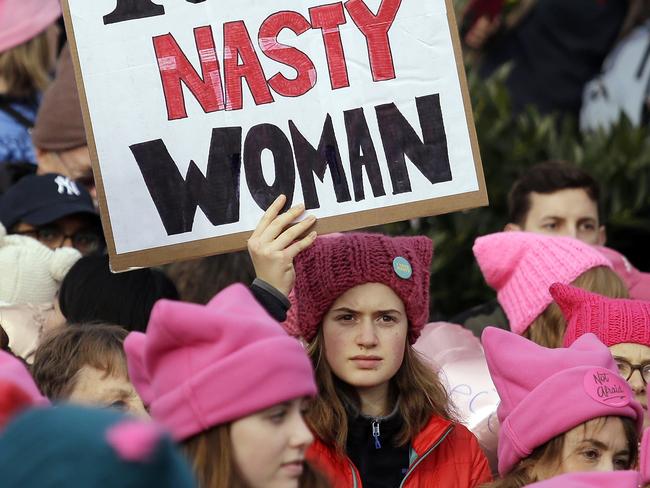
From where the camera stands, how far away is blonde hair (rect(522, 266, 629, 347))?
512 cm

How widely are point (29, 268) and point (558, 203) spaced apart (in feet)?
7.73

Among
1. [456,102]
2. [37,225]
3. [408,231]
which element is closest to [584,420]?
[456,102]

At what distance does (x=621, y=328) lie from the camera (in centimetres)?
470

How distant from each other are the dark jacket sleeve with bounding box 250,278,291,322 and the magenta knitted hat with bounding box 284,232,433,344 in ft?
1.34

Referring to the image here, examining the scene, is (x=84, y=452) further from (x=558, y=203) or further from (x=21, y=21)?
(x=21, y=21)

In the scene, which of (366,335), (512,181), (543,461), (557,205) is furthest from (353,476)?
(512,181)

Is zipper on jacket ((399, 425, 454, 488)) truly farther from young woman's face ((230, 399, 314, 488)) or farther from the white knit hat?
the white knit hat

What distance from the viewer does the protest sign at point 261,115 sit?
4.27 meters

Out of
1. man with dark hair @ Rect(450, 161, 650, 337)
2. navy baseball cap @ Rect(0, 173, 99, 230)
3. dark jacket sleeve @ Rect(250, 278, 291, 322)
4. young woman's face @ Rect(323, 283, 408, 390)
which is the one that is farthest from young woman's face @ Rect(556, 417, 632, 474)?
navy baseball cap @ Rect(0, 173, 99, 230)

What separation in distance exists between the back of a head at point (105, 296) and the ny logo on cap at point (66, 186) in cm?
63

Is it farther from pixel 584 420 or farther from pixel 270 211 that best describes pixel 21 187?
pixel 584 420

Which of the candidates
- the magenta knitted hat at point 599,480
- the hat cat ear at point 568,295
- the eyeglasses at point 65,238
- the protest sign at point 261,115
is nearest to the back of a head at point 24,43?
the eyeglasses at point 65,238

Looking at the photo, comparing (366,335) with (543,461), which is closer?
(543,461)

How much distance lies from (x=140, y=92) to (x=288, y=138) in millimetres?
477
